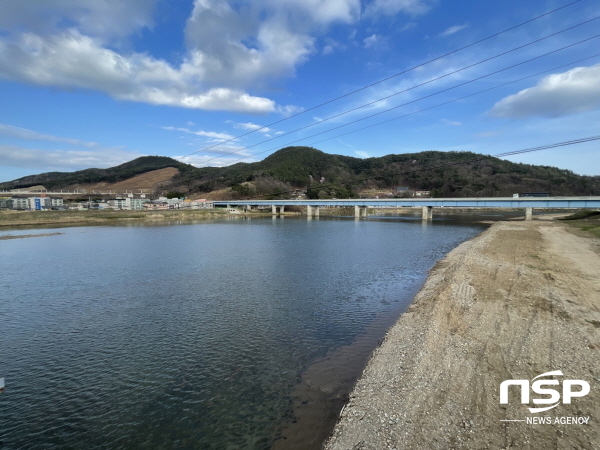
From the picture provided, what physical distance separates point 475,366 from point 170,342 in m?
7.99

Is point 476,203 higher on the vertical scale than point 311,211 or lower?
higher

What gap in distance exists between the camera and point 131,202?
9381cm

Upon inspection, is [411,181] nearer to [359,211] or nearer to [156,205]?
[359,211]

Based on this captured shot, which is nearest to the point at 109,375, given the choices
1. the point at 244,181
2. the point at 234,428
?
the point at 234,428

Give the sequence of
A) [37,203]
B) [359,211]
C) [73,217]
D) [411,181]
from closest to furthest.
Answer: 1. [73,217]
2. [37,203]
3. [359,211]
4. [411,181]

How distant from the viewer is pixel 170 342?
362 inches

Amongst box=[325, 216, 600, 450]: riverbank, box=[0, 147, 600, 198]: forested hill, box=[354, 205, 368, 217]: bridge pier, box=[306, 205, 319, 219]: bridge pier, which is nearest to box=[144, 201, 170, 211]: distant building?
box=[0, 147, 600, 198]: forested hill

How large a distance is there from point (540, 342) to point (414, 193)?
150 metres

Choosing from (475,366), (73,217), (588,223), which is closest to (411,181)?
(588,223)

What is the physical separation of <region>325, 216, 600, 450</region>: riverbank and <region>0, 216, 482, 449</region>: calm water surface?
1652 mm

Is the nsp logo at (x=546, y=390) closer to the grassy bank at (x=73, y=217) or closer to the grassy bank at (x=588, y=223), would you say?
the grassy bank at (x=588, y=223)

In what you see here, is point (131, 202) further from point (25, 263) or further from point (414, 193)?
point (414, 193)

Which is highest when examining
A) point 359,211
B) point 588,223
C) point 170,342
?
point 359,211

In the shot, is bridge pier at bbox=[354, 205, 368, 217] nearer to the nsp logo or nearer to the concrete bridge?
the concrete bridge
